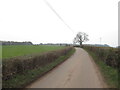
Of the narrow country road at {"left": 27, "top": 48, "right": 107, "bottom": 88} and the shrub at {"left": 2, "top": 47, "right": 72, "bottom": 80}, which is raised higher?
the shrub at {"left": 2, "top": 47, "right": 72, "bottom": 80}

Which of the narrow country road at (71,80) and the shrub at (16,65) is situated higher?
the shrub at (16,65)

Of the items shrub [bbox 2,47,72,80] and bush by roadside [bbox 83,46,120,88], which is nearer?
shrub [bbox 2,47,72,80]

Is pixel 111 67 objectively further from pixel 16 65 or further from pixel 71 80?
pixel 16 65

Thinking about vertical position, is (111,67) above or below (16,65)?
below

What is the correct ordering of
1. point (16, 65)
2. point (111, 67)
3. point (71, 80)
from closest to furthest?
point (16, 65) < point (71, 80) < point (111, 67)

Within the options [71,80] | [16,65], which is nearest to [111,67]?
[71,80]

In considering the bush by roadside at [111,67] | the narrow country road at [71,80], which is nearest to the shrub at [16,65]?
the narrow country road at [71,80]

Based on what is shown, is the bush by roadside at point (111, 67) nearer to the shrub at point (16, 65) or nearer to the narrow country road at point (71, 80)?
the narrow country road at point (71, 80)

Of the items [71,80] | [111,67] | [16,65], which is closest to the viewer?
[16,65]

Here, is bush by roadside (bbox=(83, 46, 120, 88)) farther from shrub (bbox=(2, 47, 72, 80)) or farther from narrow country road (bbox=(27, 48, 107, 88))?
shrub (bbox=(2, 47, 72, 80))

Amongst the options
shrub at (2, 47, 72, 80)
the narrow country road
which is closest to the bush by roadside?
the narrow country road

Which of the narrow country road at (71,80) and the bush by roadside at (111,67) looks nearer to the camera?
the narrow country road at (71,80)

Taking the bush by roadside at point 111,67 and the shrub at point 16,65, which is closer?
the shrub at point 16,65

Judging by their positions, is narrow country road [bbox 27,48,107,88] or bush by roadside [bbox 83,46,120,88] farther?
bush by roadside [bbox 83,46,120,88]
